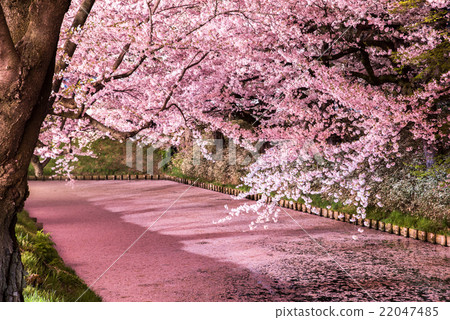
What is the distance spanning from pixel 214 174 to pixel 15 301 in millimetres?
17944

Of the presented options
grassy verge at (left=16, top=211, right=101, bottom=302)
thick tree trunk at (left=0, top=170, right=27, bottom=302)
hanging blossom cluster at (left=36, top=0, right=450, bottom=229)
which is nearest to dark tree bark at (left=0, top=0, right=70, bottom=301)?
thick tree trunk at (left=0, top=170, right=27, bottom=302)

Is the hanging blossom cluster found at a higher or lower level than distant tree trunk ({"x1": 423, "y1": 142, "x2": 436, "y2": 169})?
higher

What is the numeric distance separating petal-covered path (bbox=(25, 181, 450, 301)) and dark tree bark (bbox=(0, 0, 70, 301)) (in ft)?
7.62

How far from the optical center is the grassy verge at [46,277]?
619 cm

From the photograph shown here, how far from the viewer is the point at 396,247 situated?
10016 mm

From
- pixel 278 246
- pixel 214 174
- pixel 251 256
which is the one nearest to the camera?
pixel 251 256

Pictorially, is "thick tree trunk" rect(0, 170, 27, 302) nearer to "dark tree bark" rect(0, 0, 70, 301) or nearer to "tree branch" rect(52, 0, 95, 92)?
"dark tree bark" rect(0, 0, 70, 301)

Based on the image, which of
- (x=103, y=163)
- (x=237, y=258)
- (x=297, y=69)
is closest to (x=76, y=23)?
(x=237, y=258)

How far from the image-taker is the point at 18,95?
4.74 meters

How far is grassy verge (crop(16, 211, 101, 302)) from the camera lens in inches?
244

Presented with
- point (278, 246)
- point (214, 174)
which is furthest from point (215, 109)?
point (278, 246)

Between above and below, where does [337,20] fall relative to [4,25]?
above

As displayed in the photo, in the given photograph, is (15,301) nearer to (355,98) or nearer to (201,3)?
(355,98)

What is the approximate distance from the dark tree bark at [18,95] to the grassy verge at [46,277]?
974mm
